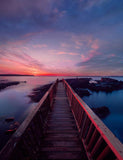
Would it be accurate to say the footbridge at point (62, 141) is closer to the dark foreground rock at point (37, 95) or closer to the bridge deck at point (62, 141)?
the bridge deck at point (62, 141)

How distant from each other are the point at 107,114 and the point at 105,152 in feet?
60.6

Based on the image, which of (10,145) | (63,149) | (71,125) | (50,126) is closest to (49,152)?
(63,149)

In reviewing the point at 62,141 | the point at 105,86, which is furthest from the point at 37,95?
the point at 105,86

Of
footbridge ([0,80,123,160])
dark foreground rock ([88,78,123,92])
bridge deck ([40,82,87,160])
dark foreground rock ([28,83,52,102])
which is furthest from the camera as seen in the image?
dark foreground rock ([88,78,123,92])

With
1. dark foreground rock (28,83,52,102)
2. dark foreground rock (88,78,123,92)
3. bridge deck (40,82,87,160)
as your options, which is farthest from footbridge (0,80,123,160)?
dark foreground rock (88,78,123,92)

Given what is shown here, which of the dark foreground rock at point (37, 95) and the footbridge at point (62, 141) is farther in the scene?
the dark foreground rock at point (37, 95)

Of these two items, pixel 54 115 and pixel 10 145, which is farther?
pixel 54 115

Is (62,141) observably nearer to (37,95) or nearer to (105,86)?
(37,95)

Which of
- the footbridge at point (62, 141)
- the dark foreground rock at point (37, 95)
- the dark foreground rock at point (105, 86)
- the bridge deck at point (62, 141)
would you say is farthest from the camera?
the dark foreground rock at point (105, 86)

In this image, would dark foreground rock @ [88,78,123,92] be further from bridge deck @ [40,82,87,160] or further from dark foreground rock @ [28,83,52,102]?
bridge deck @ [40,82,87,160]

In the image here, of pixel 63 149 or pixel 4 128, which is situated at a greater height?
pixel 63 149

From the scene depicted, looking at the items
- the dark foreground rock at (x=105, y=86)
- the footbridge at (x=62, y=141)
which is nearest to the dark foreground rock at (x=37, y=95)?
the footbridge at (x=62, y=141)

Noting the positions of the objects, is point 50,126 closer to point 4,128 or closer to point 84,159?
point 84,159

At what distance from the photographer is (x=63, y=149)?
2.05 metres
